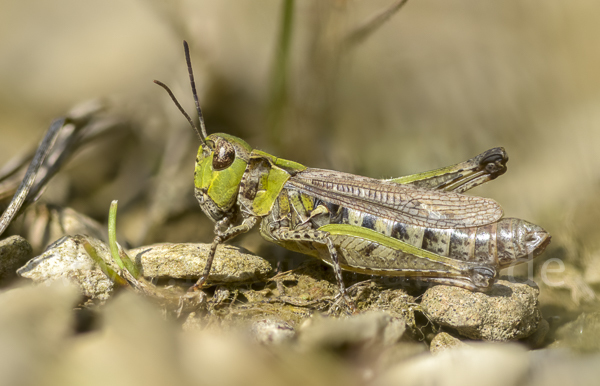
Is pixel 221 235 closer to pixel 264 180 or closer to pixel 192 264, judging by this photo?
pixel 192 264

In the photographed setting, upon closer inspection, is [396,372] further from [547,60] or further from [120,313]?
[547,60]

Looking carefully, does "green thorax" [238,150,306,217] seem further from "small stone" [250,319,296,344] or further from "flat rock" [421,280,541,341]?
"small stone" [250,319,296,344]

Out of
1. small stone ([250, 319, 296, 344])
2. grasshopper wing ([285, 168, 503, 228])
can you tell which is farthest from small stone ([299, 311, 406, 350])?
grasshopper wing ([285, 168, 503, 228])

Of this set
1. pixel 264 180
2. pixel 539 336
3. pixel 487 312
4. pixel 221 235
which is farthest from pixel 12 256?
pixel 539 336

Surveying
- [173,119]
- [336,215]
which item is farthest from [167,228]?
[336,215]

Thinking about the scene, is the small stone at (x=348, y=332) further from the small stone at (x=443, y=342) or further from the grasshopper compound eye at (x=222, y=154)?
the grasshopper compound eye at (x=222, y=154)

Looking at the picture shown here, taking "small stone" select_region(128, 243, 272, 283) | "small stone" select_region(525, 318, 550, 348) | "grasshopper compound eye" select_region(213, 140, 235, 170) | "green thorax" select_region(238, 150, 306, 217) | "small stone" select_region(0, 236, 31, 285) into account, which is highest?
"grasshopper compound eye" select_region(213, 140, 235, 170)
